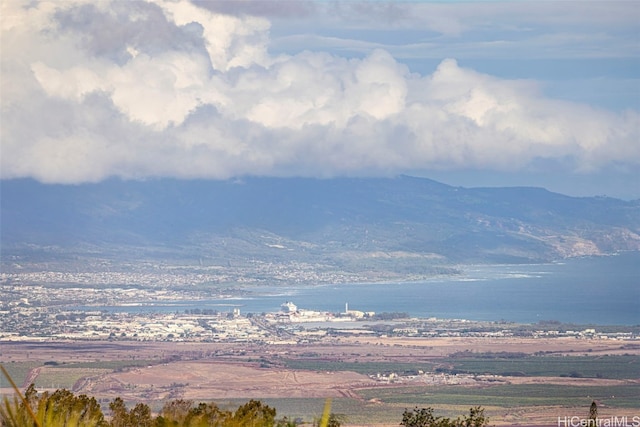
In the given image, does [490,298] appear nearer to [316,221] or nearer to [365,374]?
[365,374]

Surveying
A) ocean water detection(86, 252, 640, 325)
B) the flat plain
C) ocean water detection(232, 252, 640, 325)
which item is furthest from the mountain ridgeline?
the flat plain

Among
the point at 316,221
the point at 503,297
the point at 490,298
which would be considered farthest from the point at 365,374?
the point at 316,221

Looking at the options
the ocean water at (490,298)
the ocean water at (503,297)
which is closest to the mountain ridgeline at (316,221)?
the ocean water at (503,297)

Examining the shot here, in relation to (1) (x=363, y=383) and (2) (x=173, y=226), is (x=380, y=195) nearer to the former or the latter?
(2) (x=173, y=226)

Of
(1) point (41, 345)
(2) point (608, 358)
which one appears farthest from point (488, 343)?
(1) point (41, 345)

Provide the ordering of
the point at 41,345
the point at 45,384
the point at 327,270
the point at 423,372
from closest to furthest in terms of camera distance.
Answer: the point at 45,384 → the point at 423,372 → the point at 41,345 → the point at 327,270

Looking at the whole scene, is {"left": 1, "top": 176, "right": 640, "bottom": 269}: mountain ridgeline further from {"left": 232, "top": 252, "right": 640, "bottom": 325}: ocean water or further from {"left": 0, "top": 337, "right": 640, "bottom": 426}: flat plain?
{"left": 0, "top": 337, "right": 640, "bottom": 426}: flat plain
